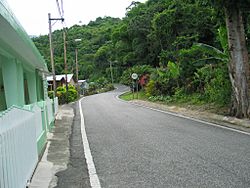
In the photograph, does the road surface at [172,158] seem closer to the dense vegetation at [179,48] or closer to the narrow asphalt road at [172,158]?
the narrow asphalt road at [172,158]

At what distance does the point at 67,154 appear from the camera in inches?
356

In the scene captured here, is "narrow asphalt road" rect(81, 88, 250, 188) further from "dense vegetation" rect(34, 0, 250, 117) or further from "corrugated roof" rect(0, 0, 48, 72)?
"dense vegetation" rect(34, 0, 250, 117)

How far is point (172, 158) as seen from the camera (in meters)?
7.72

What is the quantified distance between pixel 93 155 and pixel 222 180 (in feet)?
12.2

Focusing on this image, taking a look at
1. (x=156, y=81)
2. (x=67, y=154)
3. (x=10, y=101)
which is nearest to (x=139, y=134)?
(x=67, y=154)

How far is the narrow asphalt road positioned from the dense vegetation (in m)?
4.41

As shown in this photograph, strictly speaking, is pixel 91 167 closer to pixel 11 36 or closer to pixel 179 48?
pixel 11 36

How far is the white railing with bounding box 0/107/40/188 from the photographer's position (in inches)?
153

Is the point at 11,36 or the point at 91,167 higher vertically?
the point at 11,36

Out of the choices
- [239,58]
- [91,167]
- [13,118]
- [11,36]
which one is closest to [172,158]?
[91,167]

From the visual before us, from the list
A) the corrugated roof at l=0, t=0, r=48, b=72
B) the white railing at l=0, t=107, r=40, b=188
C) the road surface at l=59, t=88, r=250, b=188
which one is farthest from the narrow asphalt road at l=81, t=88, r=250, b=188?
the corrugated roof at l=0, t=0, r=48, b=72

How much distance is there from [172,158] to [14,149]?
4.12 m

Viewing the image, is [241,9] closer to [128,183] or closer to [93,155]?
[93,155]

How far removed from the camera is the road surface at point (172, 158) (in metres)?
5.94
